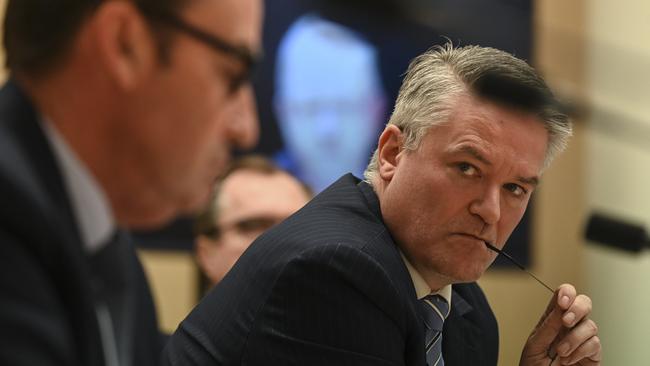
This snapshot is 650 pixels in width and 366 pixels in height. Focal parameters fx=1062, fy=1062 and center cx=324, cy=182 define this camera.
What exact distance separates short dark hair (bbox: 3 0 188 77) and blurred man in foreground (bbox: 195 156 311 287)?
1.73m

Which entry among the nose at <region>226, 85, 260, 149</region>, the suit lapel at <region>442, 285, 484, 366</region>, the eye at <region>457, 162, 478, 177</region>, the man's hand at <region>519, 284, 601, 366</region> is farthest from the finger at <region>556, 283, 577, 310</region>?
the nose at <region>226, 85, 260, 149</region>

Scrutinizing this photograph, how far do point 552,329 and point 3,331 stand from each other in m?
1.17

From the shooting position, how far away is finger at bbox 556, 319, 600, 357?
177 centimetres

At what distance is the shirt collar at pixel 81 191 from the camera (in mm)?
909

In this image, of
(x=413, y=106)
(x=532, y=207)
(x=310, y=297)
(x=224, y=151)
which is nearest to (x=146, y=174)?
(x=224, y=151)

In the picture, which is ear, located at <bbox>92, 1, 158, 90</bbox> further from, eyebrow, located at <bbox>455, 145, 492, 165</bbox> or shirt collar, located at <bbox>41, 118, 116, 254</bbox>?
eyebrow, located at <bbox>455, 145, 492, 165</bbox>

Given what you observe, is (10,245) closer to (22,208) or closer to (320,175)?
(22,208)

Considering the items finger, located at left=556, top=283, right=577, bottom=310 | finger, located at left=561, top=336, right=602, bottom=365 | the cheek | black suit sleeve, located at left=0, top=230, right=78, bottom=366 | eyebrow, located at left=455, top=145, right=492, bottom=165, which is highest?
black suit sleeve, located at left=0, top=230, right=78, bottom=366

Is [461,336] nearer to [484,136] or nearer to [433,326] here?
[433,326]

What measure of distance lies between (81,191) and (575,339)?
109cm

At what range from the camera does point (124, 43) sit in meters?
0.90

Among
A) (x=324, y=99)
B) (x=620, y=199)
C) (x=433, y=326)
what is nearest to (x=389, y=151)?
(x=433, y=326)

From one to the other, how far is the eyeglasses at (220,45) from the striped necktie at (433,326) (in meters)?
0.79

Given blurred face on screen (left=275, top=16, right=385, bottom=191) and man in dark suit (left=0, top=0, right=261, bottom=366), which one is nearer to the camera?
man in dark suit (left=0, top=0, right=261, bottom=366)
